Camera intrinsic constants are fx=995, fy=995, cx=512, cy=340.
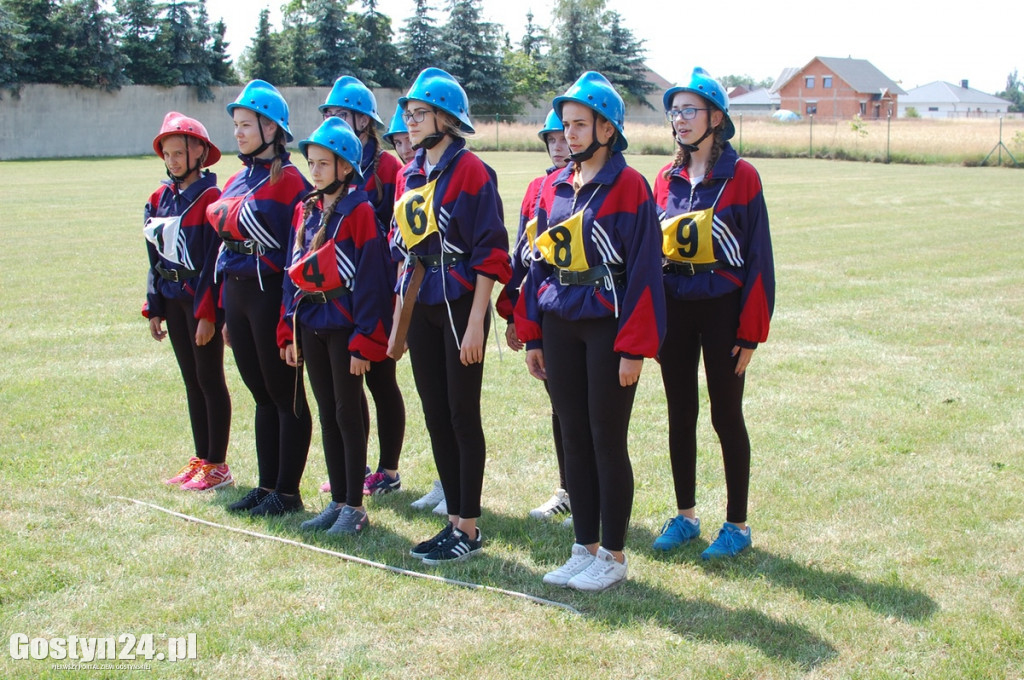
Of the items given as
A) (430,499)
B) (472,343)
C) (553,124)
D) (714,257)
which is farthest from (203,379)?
(714,257)

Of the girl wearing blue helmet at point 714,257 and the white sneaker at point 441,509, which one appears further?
the white sneaker at point 441,509

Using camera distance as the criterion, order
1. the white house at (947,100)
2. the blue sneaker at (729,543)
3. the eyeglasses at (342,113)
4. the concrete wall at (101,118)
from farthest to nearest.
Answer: the white house at (947,100), the concrete wall at (101,118), the eyeglasses at (342,113), the blue sneaker at (729,543)

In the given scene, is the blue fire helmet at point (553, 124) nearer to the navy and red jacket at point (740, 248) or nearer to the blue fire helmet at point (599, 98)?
the blue fire helmet at point (599, 98)

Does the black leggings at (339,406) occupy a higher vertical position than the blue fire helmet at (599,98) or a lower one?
lower

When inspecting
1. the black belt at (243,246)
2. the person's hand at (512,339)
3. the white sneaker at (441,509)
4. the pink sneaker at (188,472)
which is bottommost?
the white sneaker at (441,509)

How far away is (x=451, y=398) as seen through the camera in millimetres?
4777

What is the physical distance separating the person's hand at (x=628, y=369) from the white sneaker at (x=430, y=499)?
1880mm

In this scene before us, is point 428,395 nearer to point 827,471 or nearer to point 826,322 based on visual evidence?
point 827,471

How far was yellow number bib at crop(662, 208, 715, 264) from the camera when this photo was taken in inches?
179

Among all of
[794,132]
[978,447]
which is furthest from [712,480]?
[794,132]

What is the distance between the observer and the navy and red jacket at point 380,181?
565 centimetres

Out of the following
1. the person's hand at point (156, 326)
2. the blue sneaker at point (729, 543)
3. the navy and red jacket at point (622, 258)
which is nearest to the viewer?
the navy and red jacket at point (622, 258)

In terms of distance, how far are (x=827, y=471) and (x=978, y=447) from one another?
3.66ft

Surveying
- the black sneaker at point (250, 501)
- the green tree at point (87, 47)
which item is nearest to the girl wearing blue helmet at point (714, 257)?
the black sneaker at point (250, 501)
